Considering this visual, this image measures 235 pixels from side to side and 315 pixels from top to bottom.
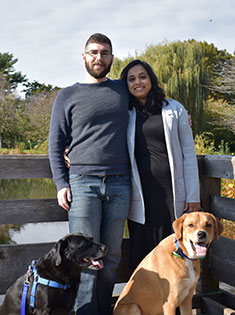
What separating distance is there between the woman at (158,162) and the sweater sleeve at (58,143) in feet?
1.72

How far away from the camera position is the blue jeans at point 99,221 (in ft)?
8.91

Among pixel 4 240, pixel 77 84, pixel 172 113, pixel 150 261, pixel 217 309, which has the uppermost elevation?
pixel 77 84

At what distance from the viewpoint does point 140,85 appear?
3.05m

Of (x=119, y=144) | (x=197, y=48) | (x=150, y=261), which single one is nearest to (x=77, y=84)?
(x=119, y=144)

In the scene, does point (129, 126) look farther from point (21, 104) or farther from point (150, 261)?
point (21, 104)

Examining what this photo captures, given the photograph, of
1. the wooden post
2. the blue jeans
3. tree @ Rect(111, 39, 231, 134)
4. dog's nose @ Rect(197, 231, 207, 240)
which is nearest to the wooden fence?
the wooden post

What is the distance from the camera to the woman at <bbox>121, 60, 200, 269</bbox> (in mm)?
2922

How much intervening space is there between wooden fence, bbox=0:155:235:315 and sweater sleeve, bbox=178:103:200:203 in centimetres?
34

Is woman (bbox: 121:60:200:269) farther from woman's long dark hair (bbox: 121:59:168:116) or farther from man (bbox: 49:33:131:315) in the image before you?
man (bbox: 49:33:131:315)

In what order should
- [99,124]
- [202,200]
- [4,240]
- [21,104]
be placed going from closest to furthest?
[99,124] → [202,200] → [4,240] → [21,104]

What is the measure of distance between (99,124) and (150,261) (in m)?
1.11

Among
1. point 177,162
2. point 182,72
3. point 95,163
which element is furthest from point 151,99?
point 182,72

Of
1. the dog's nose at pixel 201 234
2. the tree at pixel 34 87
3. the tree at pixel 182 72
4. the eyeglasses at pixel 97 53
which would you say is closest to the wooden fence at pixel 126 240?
the dog's nose at pixel 201 234

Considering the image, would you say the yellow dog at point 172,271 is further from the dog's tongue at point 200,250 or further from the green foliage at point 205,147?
the green foliage at point 205,147
